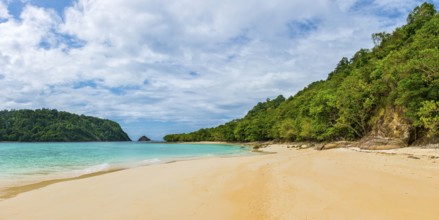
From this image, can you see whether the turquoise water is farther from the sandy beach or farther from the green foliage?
the green foliage

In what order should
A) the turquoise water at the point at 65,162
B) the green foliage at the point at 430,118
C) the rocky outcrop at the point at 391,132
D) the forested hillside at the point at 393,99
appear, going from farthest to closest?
the rocky outcrop at the point at 391,132 → the forested hillside at the point at 393,99 → the green foliage at the point at 430,118 → the turquoise water at the point at 65,162

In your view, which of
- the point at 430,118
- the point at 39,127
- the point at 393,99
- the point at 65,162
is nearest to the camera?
the point at 430,118

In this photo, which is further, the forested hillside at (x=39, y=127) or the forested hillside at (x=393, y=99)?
the forested hillside at (x=39, y=127)

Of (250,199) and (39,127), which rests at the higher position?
(39,127)

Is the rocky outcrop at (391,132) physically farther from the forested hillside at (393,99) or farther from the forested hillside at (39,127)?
the forested hillside at (39,127)

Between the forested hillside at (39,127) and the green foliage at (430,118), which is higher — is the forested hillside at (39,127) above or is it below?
above

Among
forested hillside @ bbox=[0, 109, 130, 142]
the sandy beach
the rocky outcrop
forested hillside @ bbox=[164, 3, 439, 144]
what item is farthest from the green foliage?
forested hillside @ bbox=[0, 109, 130, 142]

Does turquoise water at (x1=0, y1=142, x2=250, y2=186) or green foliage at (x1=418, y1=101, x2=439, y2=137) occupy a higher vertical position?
green foliage at (x1=418, y1=101, x2=439, y2=137)

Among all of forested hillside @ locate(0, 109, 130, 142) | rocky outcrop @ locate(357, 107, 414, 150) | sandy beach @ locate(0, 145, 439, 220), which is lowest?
sandy beach @ locate(0, 145, 439, 220)

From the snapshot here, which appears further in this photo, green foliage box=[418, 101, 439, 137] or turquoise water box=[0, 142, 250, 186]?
green foliage box=[418, 101, 439, 137]

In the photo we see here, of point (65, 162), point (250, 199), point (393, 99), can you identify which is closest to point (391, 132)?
point (393, 99)

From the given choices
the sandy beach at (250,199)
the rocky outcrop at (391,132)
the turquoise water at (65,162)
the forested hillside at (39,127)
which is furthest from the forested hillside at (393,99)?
the forested hillside at (39,127)

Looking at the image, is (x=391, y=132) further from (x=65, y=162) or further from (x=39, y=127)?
(x=39, y=127)

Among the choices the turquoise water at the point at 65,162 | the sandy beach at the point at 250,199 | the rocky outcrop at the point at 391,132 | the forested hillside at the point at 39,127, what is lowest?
the sandy beach at the point at 250,199
